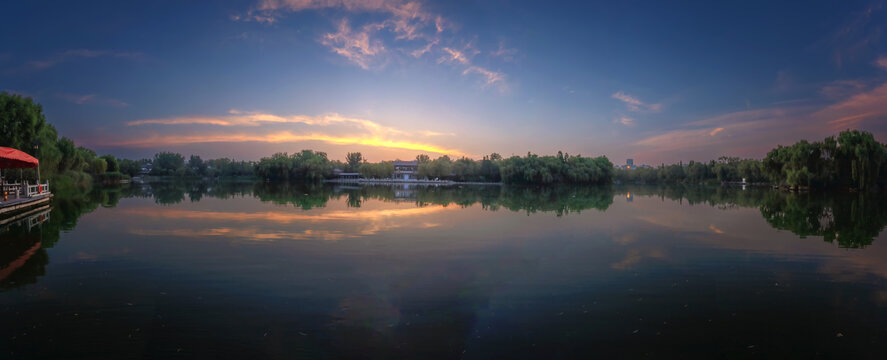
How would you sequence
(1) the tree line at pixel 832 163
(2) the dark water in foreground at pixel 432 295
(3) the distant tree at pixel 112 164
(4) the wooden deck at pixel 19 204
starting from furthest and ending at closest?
(3) the distant tree at pixel 112 164 → (1) the tree line at pixel 832 163 → (4) the wooden deck at pixel 19 204 → (2) the dark water in foreground at pixel 432 295

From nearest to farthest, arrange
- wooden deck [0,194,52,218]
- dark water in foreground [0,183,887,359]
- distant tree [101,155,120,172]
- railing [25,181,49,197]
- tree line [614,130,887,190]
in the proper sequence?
dark water in foreground [0,183,887,359] < wooden deck [0,194,52,218] < railing [25,181,49,197] < tree line [614,130,887,190] < distant tree [101,155,120,172]

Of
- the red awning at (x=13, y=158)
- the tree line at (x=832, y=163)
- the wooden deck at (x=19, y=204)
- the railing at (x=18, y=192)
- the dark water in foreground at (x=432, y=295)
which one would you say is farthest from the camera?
the tree line at (x=832, y=163)

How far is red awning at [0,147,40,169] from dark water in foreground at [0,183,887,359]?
7.26 meters

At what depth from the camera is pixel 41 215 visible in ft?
56.9

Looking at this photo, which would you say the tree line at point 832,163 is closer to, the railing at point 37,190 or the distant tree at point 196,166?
the railing at point 37,190

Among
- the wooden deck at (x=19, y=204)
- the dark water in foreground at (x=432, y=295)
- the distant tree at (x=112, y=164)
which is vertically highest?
the distant tree at (x=112, y=164)

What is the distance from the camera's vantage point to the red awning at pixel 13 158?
17.9 meters

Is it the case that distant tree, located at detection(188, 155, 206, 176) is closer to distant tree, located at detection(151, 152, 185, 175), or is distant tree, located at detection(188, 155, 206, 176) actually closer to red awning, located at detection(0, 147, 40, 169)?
distant tree, located at detection(151, 152, 185, 175)

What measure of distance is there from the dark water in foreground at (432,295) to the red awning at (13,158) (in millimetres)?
7255

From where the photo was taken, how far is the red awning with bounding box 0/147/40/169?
58.8 ft

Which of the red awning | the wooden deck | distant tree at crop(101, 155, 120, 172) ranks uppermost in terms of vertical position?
distant tree at crop(101, 155, 120, 172)

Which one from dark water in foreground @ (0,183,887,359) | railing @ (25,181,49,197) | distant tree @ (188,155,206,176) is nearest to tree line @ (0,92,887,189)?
distant tree @ (188,155,206,176)

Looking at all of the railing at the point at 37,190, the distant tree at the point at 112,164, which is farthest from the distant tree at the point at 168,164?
the railing at the point at 37,190

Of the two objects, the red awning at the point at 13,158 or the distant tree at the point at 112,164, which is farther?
the distant tree at the point at 112,164
